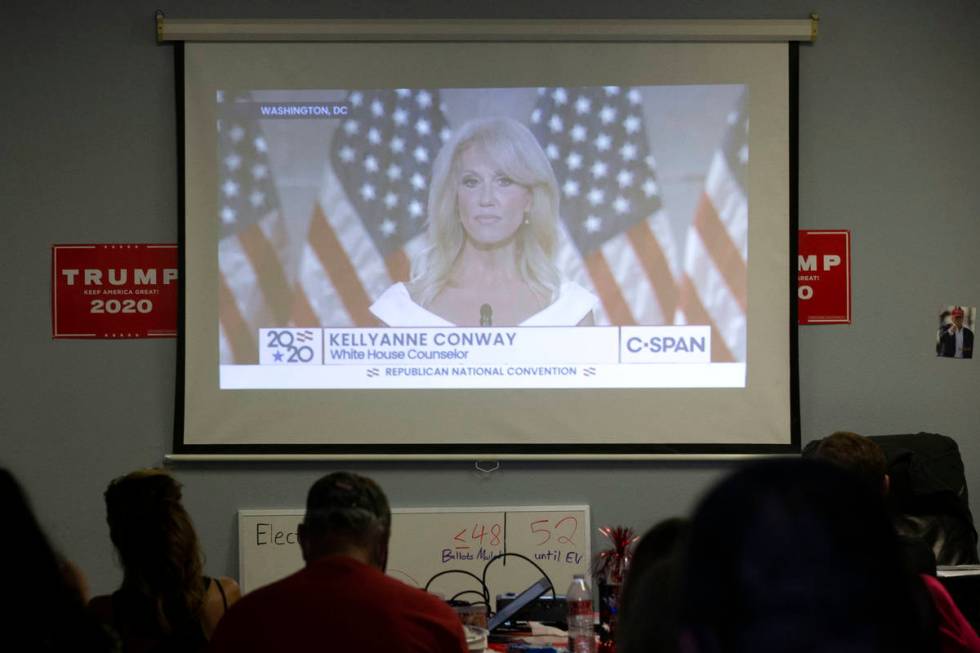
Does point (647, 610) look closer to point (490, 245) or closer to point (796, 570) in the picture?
point (796, 570)

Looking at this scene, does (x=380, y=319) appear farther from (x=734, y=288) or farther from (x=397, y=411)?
(x=734, y=288)

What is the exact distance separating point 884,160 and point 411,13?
6.96ft

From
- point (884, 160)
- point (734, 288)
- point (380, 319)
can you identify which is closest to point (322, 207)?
point (380, 319)

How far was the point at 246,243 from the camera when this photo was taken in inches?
179

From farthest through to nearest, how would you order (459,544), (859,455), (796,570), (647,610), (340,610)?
(459,544)
(859,455)
(340,610)
(647,610)
(796,570)

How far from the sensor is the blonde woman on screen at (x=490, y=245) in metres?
4.54

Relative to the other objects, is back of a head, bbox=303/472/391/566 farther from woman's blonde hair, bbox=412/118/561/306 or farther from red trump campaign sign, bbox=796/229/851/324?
red trump campaign sign, bbox=796/229/851/324

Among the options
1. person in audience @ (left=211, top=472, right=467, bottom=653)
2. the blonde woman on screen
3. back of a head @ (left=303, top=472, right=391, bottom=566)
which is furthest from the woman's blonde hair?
person in audience @ (left=211, top=472, right=467, bottom=653)

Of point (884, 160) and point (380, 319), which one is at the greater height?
point (884, 160)

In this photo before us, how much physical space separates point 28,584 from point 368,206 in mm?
3320

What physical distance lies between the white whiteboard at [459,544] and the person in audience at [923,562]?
172cm

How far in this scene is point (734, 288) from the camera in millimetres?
4520

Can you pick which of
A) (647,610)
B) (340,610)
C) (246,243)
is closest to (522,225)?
(246,243)

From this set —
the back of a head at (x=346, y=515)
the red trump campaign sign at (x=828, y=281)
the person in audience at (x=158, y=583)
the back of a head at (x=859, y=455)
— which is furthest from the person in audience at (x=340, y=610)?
the red trump campaign sign at (x=828, y=281)
